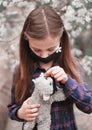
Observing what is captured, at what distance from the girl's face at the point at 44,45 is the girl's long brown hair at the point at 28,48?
26 mm

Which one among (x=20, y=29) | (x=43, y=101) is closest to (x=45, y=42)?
(x=43, y=101)

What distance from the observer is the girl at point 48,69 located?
1872 millimetres

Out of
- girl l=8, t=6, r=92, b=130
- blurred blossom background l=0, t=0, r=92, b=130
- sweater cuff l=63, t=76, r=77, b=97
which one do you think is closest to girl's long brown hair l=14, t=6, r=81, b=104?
girl l=8, t=6, r=92, b=130

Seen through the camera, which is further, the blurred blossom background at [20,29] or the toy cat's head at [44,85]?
the blurred blossom background at [20,29]

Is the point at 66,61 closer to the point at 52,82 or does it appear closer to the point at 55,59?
the point at 55,59

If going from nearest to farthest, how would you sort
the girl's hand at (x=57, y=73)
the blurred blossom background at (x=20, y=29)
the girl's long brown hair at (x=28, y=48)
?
the girl's hand at (x=57, y=73) → the girl's long brown hair at (x=28, y=48) → the blurred blossom background at (x=20, y=29)

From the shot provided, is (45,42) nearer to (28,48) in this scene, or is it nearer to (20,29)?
(28,48)

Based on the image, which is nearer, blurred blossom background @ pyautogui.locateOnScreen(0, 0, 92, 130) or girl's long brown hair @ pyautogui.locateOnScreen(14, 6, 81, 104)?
girl's long brown hair @ pyautogui.locateOnScreen(14, 6, 81, 104)

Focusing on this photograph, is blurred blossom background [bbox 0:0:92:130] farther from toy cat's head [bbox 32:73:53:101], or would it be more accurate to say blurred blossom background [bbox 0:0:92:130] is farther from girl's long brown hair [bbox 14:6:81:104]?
toy cat's head [bbox 32:73:53:101]

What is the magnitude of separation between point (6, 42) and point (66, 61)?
1.12 m

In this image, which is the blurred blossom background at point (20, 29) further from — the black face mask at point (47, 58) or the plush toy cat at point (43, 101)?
the plush toy cat at point (43, 101)

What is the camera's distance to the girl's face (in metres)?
1.87

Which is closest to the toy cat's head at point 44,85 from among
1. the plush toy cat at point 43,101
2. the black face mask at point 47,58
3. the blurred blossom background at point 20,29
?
the plush toy cat at point 43,101

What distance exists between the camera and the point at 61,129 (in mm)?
1991
